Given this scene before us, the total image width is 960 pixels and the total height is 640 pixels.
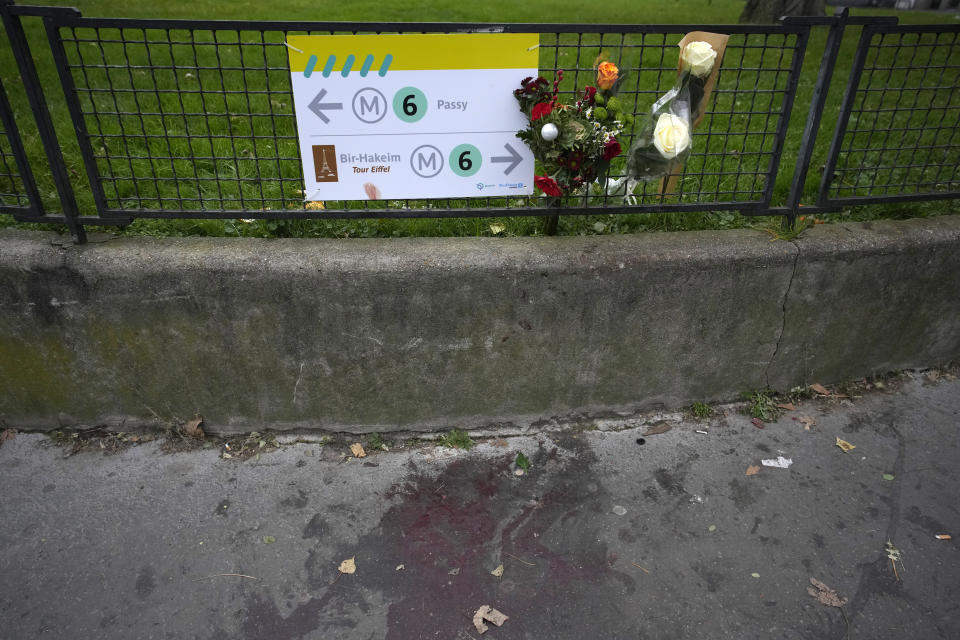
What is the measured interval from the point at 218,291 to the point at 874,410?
130 inches

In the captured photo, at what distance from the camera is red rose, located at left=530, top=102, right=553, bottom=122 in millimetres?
2596

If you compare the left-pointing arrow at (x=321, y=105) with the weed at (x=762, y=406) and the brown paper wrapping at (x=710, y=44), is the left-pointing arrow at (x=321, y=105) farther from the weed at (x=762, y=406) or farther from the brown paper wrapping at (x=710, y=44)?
the weed at (x=762, y=406)

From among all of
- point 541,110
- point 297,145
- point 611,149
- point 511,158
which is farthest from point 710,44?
point 297,145

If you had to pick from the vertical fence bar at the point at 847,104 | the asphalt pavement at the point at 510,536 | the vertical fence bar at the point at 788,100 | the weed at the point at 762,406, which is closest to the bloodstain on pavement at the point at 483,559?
the asphalt pavement at the point at 510,536

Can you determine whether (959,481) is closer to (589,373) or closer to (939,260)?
(939,260)

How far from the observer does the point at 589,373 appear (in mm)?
3104

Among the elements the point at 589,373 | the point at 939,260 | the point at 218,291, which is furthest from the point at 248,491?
the point at 939,260

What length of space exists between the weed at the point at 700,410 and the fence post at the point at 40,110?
2986mm

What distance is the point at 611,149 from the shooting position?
107 inches

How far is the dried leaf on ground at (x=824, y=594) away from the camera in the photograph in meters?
2.36

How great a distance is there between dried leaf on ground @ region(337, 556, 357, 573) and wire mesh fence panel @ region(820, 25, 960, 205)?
272 cm

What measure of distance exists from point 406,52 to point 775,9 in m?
9.73

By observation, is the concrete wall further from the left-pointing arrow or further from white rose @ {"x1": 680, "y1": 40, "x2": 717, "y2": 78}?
white rose @ {"x1": 680, "y1": 40, "x2": 717, "y2": 78}

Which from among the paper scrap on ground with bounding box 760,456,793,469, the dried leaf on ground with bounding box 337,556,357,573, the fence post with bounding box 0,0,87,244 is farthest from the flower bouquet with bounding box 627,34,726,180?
the fence post with bounding box 0,0,87,244
